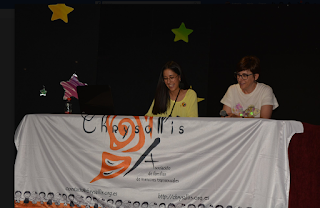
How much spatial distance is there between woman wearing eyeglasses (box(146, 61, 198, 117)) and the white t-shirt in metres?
0.36

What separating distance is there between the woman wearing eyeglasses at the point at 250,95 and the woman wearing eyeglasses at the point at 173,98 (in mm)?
356

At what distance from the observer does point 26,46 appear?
3.90 meters

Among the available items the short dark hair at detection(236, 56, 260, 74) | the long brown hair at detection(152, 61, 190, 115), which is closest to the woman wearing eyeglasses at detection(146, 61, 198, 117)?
the long brown hair at detection(152, 61, 190, 115)

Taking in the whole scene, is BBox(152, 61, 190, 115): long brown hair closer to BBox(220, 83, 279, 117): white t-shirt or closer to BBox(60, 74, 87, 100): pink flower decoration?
BBox(220, 83, 279, 117): white t-shirt

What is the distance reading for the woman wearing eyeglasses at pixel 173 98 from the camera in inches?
105

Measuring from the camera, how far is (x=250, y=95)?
266 centimetres

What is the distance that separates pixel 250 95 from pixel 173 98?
27.7 inches

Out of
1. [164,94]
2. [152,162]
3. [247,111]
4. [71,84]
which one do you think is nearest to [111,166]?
[152,162]

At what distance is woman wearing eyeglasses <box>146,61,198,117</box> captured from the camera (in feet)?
8.77

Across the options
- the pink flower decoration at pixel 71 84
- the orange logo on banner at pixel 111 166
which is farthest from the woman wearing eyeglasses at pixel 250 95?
the pink flower decoration at pixel 71 84

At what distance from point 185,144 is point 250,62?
3.47 ft

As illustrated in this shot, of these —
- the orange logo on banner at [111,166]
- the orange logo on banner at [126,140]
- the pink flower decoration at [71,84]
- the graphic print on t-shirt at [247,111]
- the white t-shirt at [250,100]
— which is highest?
the pink flower decoration at [71,84]

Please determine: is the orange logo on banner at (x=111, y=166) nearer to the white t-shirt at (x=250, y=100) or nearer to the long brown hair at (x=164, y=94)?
the long brown hair at (x=164, y=94)

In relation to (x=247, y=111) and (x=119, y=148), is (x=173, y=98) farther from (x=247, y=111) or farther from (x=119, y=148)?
(x=119, y=148)
